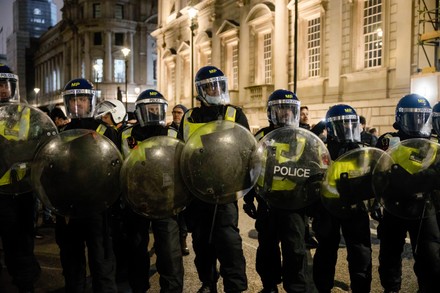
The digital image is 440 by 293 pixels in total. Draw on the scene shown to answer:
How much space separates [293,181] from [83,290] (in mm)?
2171

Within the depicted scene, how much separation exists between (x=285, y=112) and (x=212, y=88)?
754 millimetres

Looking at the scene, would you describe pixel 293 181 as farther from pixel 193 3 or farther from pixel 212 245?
pixel 193 3

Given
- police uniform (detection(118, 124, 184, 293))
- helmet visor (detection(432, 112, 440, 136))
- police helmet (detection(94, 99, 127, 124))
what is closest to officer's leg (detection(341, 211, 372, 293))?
helmet visor (detection(432, 112, 440, 136))

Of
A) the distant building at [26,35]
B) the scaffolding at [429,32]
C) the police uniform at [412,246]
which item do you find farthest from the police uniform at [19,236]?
the distant building at [26,35]

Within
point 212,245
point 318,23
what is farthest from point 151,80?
point 212,245

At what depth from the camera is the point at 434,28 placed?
1512 centimetres

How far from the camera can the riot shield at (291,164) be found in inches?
151

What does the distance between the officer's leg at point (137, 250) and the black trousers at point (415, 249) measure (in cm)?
229

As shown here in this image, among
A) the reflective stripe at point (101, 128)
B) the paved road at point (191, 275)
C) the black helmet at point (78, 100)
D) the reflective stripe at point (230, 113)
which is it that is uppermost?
the black helmet at point (78, 100)

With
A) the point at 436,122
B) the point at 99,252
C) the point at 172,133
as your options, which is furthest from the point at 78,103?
the point at 436,122

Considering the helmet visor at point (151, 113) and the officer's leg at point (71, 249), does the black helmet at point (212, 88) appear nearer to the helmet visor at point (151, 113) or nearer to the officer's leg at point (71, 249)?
the helmet visor at point (151, 113)

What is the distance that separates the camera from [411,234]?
429cm

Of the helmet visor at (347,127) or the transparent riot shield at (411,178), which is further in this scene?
the helmet visor at (347,127)

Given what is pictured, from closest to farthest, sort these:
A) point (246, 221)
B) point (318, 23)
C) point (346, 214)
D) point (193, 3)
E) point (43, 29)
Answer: point (346, 214), point (246, 221), point (318, 23), point (193, 3), point (43, 29)
